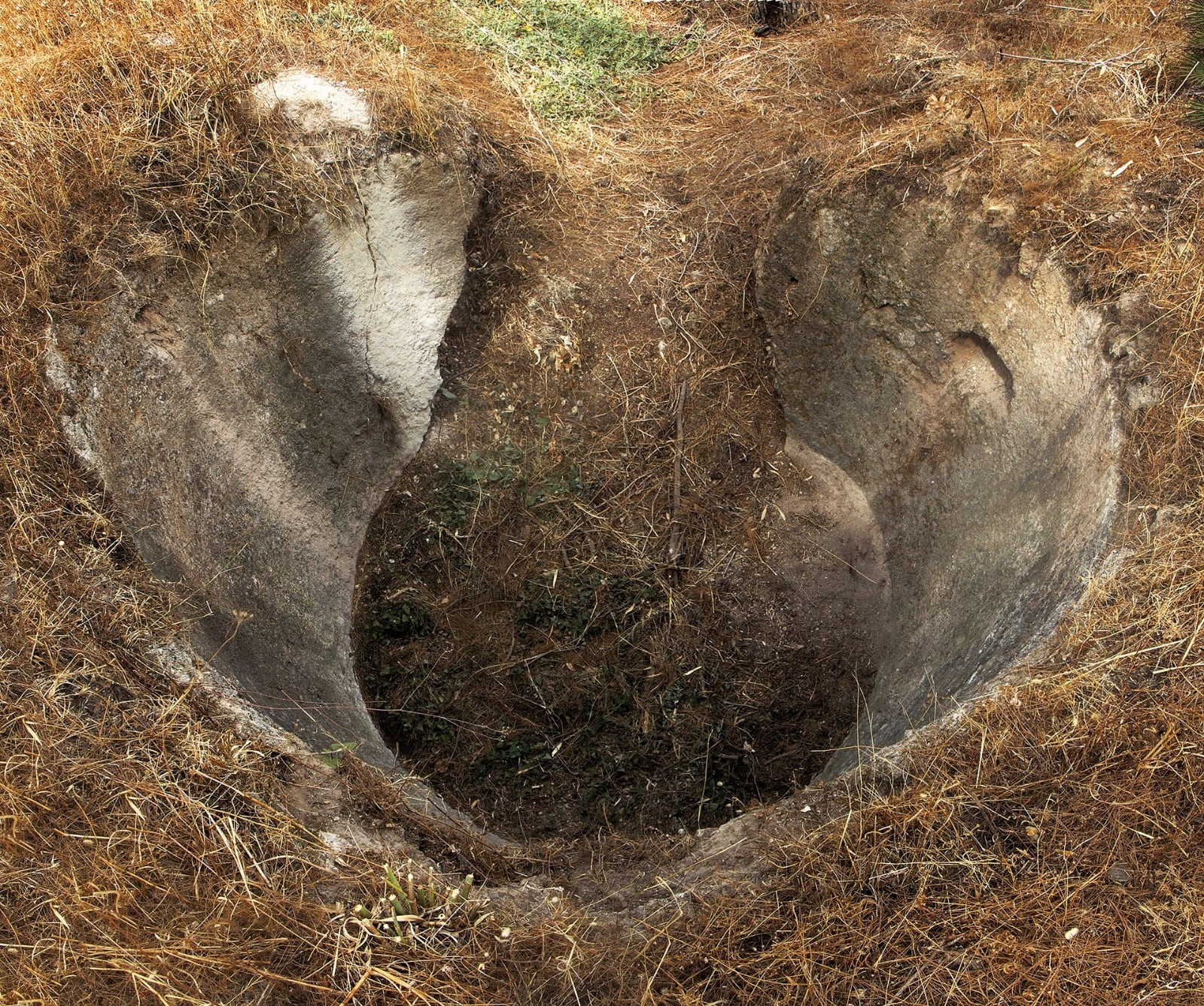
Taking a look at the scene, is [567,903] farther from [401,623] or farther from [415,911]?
[401,623]

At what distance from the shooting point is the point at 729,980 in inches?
89.6

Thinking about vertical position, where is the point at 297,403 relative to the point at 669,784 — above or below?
above

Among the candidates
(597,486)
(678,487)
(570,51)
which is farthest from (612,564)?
(570,51)

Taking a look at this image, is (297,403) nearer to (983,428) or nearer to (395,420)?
(395,420)

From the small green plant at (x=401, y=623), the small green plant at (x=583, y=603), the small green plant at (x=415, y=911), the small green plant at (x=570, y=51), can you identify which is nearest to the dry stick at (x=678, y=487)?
the small green plant at (x=583, y=603)

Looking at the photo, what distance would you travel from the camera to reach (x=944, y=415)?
4191 mm

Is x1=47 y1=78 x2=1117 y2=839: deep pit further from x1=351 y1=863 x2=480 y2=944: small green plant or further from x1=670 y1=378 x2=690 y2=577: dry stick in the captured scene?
x1=351 y1=863 x2=480 y2=944: small green plant

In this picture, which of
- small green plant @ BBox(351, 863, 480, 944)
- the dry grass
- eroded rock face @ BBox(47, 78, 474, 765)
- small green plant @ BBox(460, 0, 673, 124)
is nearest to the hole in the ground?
eroded rock face @ BBox(47, 78, 474, 765)

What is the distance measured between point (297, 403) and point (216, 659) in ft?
5.11

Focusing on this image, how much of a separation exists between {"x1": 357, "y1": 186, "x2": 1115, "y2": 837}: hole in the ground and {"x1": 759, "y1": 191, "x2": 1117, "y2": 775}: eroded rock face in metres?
0.01

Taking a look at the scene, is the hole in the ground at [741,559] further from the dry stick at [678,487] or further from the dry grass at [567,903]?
the dry grass at [567,903]

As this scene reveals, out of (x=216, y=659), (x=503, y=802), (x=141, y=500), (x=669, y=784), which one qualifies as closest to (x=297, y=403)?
(x=141, y=500)

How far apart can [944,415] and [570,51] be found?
3383 millimetres

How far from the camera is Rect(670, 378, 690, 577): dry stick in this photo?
4824 millimetres
